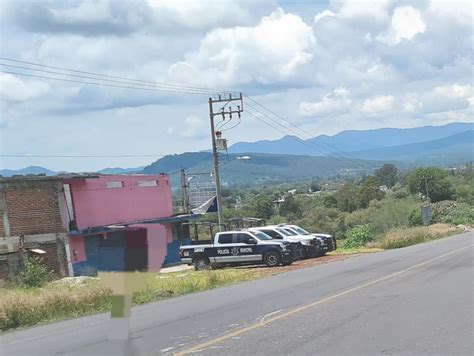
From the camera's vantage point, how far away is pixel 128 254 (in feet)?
9.96

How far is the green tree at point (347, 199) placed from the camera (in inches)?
4584

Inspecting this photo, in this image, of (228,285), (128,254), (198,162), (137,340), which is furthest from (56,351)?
(198,162)

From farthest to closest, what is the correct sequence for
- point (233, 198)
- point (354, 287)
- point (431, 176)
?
point (233, 198), point (431, 176), point (354, 287)

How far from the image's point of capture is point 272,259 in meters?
30.7

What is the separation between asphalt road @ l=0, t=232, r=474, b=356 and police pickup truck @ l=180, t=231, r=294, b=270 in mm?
12705

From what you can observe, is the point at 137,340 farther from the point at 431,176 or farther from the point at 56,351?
the point at 431,176

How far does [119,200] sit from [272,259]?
1687 cm

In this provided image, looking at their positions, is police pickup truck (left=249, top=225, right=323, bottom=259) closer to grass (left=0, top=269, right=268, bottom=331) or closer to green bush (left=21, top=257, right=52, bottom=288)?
green bush (left=21, top=257, right=52, bottom=288)

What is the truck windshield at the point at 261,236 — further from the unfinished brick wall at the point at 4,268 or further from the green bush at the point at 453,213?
the green bush at the point at 453,213

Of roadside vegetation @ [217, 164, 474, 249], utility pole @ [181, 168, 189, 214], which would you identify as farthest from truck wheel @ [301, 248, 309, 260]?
utility pole @ [181, 168, 189, 214]

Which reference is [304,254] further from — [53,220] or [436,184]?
[436,184]

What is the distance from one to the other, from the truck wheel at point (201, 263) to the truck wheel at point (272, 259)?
2763 millimetres

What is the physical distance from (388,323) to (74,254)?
99.4 ft

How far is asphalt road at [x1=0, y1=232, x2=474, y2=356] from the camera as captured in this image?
8.96 metres
